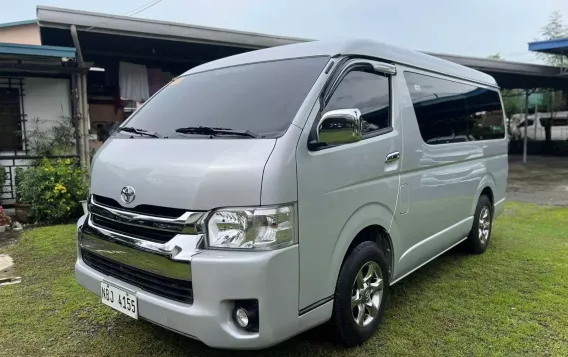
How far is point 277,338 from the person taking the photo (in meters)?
2.31

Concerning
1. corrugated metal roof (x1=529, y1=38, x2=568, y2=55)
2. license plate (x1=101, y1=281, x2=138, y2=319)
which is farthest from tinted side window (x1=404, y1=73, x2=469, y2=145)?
corrugated metal roof (x1=529, y1=38, x2=568, y2=55)

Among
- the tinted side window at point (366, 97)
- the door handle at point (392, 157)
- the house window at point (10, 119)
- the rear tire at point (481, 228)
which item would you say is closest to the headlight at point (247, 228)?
the tinted side window at point (366, 97)

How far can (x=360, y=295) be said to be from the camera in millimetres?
2965

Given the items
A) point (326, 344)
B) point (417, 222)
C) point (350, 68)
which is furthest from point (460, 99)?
point (326, 344)

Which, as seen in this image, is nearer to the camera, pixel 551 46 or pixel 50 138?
pixel 50 138

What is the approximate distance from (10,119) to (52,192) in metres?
2.52

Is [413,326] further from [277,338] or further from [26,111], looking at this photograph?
[26,111]

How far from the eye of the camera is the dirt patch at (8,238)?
5711mm

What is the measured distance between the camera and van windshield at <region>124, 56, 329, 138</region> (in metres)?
2.66

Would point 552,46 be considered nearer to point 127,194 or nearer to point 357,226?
point 357,226

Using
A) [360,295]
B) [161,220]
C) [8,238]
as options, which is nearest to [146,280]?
[161,220]

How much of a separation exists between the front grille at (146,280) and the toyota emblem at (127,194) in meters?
0.40

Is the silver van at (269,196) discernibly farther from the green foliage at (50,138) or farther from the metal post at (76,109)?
the green foliage at (50,138)

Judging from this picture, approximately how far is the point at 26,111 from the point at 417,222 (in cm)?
→ 766
